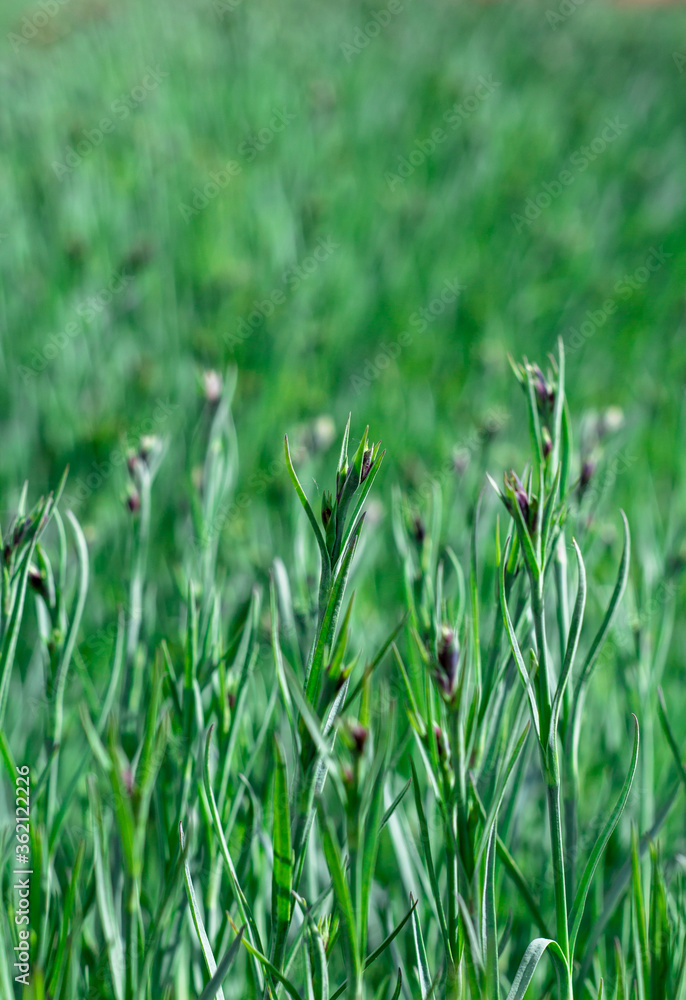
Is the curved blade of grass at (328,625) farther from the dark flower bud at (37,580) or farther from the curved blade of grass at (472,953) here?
the dark flower bud at (37,580)

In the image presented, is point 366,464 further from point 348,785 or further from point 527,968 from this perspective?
point 527,968

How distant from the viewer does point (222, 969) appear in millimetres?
356

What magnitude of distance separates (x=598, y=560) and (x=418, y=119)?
7.56ft

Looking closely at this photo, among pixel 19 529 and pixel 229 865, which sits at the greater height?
pixel 19 529

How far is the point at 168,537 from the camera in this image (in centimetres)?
113

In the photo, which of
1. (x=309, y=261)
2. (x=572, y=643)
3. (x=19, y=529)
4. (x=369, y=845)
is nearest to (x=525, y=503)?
(x=572, y=643)

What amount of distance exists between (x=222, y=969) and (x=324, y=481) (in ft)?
3.07

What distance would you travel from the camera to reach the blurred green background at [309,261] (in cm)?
129

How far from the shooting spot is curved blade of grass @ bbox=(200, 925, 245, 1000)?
337 millimetres

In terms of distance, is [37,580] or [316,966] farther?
[37,580]

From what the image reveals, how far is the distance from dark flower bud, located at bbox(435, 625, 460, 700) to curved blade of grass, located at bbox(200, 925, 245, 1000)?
0.45ft

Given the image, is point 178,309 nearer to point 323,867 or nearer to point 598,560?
point 598,560

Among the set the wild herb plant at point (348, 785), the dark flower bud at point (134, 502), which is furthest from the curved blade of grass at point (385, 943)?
the dark flower bud at point (134, 502)

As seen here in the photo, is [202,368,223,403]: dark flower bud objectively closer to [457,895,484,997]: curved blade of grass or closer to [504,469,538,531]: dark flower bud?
[504,469,538,531]: dark flower bud
